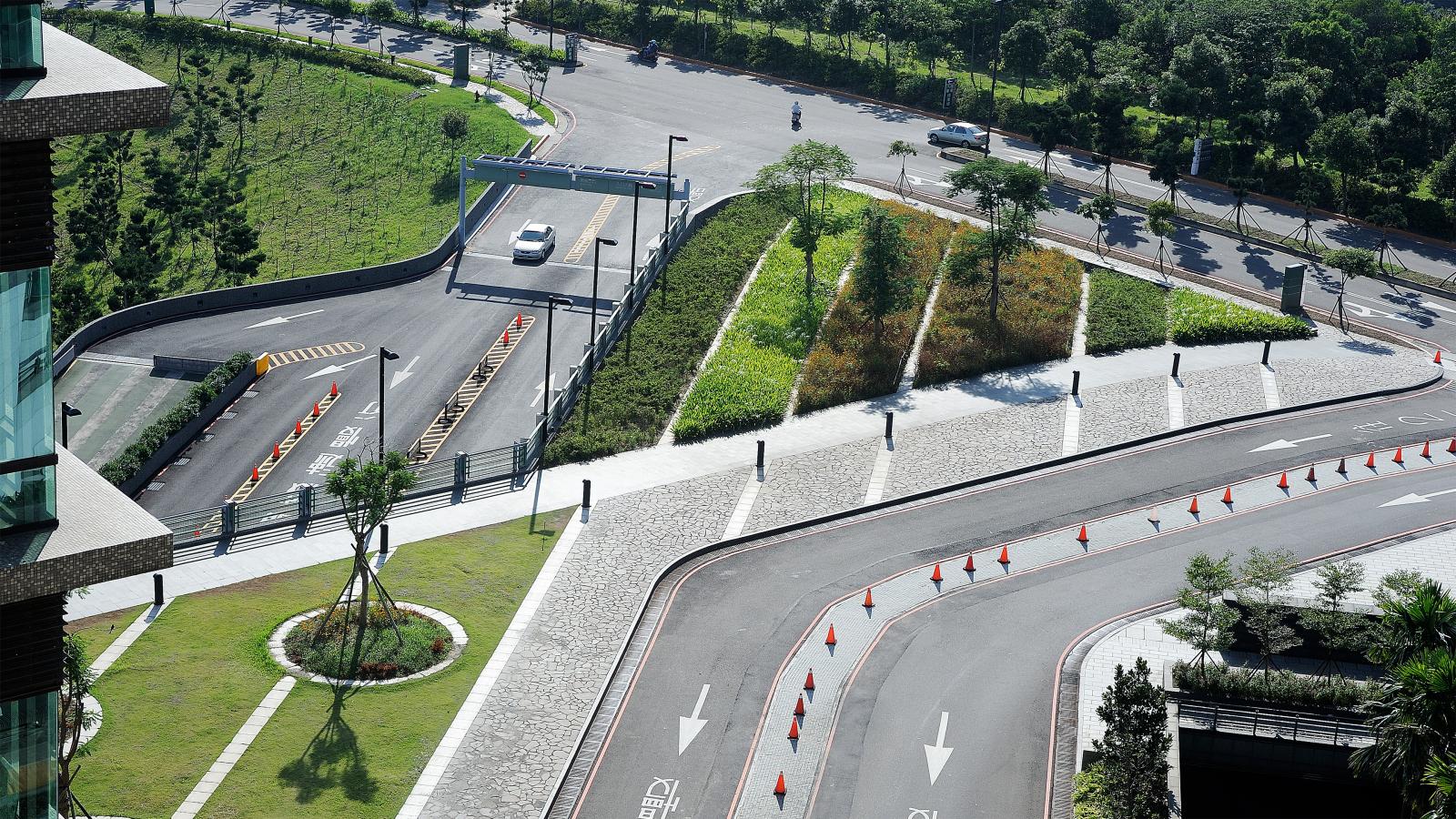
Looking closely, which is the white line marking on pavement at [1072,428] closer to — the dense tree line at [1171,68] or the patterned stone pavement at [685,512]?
the patterned stone pavement at [685,512]

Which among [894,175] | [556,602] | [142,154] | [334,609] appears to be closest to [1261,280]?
[894,175]

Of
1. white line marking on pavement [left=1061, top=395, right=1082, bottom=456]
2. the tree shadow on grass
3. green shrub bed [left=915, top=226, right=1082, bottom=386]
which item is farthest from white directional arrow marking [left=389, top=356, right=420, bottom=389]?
white line marking on pavement [left=1061, top=395, right=1082, bottom=456]

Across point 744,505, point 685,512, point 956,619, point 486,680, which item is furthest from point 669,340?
point 486,680

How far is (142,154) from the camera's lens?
90.5 meters

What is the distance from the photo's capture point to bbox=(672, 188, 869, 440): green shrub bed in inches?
2251

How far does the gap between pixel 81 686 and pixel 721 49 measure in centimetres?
7925

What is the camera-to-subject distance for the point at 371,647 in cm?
4072

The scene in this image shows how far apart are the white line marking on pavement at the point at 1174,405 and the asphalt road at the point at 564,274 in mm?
12573

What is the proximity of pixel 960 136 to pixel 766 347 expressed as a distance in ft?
99.4

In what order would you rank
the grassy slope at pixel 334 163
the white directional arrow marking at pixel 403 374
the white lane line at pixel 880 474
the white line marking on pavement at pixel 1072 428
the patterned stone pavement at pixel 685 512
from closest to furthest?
1. the patterned stone pavement at pixel 685 512
2. the white lane line at pixel 880 474
3. the white line marking on pavement at pixel 1072 428
4. the white directional arrow marking at pixel 403 374
5. the grassy slope at pixel 334 163

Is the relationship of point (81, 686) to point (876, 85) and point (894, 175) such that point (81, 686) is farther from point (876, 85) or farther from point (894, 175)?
point (876, 85)

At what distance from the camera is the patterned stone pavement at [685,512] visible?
37.0 meters

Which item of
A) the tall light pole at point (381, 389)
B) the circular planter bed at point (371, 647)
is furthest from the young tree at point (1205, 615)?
the tall light pole at point (381, 389)

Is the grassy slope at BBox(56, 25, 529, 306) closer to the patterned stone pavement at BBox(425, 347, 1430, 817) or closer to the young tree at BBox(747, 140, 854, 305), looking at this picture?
the young tree at BBox(747, 140, 854, 305)
